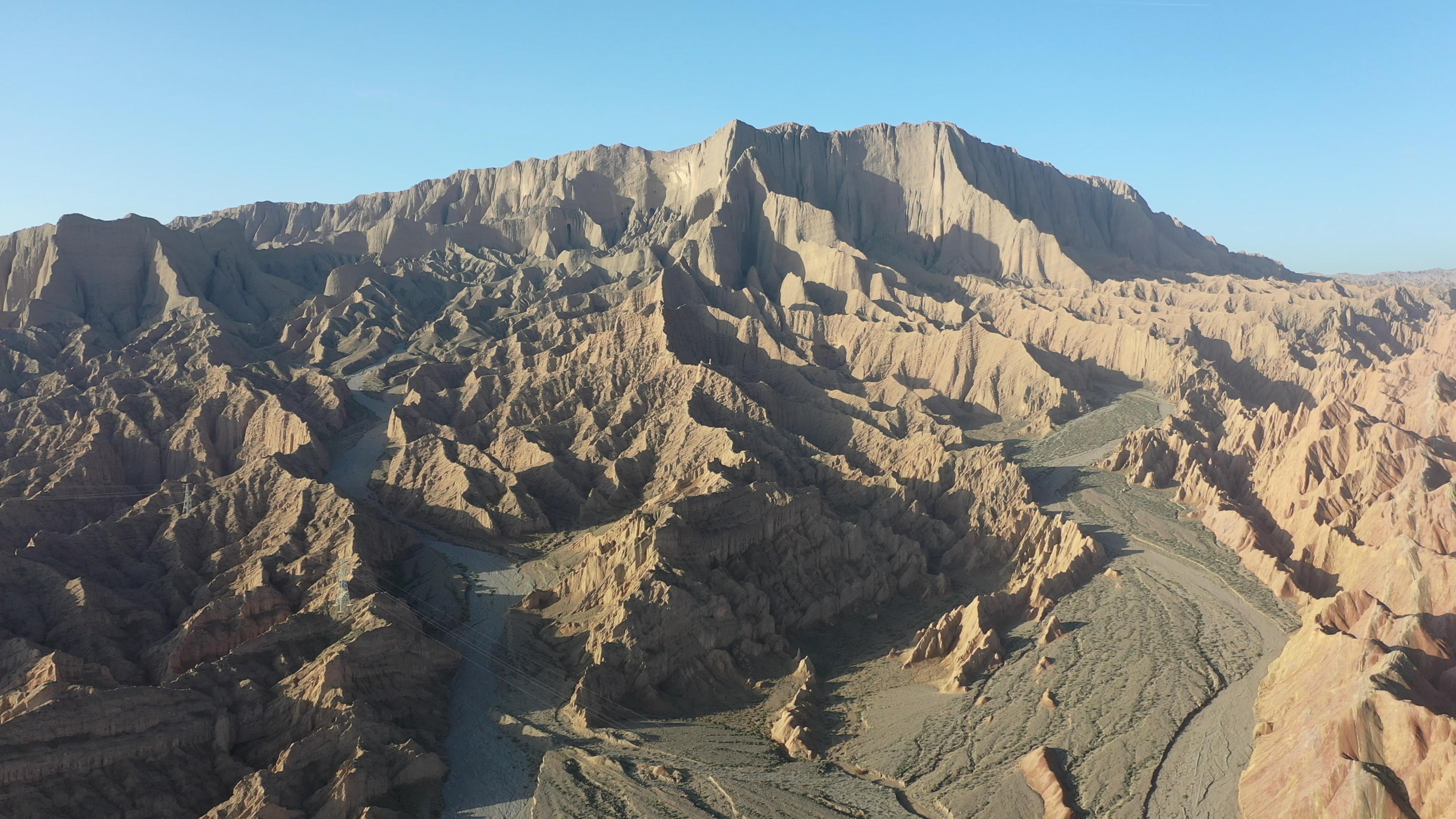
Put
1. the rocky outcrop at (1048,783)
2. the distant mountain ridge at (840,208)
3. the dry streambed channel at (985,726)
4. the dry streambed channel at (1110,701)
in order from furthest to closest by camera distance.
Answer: the distant mountain ridge at (840,208) < the dry streambed channel at (985,726) < the dry streambed channel at (1110,701) < the rocky outcrop at (1048,783)

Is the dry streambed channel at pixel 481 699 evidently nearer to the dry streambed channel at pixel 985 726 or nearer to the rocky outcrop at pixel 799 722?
the dry streambed channel at pixel 985 726

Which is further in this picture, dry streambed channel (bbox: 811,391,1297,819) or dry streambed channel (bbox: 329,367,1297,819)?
dry streambed channel (bbox: 329,367,1297,819)

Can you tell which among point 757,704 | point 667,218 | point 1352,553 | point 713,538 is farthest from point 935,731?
point 667,218

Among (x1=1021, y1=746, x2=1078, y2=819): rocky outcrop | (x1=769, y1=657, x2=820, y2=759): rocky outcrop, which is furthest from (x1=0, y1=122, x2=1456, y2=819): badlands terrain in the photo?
(x1=769, y1=657, x2=820, y2=759): rocky outcrop

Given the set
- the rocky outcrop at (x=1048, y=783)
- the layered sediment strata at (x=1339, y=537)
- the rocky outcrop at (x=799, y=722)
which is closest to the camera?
the layered sediment strata at (x=1339, y=537)

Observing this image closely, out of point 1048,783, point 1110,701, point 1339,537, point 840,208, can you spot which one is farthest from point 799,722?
point 840,208

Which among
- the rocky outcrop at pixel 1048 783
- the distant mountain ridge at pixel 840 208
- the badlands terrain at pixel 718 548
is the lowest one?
the rocky outcrop at pixel 1048 783

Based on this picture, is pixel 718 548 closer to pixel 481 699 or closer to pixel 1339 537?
pixel 481 699

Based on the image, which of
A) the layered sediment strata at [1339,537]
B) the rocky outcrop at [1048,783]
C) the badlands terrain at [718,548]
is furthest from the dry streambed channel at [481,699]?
the layered sediment strata at [1339,537]

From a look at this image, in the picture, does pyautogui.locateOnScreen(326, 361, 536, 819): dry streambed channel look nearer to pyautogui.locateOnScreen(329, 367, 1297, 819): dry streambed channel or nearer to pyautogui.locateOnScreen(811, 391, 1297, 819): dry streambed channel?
pyautogui.locateOnScreen(329, 367, 1297, 819): dry streambed channel
